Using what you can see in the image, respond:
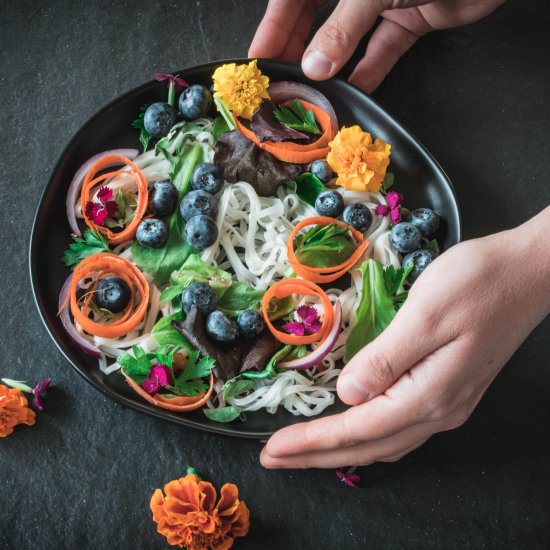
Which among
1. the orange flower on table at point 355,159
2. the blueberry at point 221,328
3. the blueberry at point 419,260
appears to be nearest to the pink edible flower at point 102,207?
the blueberry at point 221,328

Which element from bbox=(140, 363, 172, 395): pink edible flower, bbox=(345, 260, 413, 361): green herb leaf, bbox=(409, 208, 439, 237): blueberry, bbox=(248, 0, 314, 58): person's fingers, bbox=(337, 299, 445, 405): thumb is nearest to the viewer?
bbox=(337, 299, 445, 405): thumb

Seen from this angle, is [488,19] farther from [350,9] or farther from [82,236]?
[82,236]

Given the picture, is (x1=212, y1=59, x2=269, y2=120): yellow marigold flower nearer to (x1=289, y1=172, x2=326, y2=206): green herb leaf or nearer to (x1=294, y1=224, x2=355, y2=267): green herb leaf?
(x1=289, y1=172, x2=326, y2=206): green herb leaf

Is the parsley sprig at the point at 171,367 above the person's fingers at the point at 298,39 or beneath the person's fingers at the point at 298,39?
beneath

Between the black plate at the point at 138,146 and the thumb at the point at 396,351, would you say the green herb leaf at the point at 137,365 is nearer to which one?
the black plate at the point at 138,146

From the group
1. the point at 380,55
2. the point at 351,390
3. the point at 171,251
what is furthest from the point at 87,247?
the point at 380,55

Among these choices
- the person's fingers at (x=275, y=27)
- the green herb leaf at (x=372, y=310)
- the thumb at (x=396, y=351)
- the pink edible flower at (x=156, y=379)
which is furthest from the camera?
the person's fingers at (x=275, y=27)

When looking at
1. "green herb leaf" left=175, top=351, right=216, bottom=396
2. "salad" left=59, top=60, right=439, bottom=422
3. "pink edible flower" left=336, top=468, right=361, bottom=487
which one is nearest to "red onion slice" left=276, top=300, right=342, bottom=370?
"salad" left=59, top=60, right=439, bottom=422
